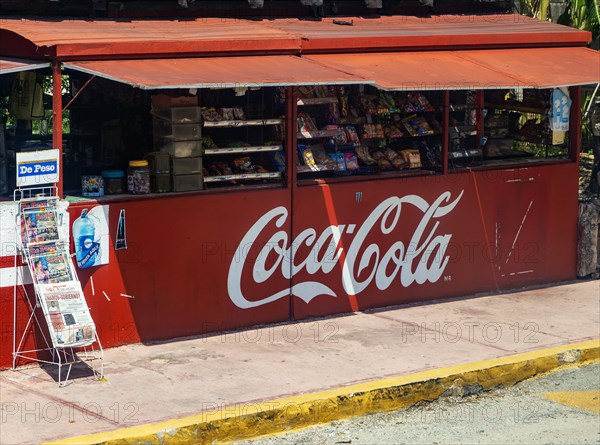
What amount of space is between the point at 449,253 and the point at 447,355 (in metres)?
2.47

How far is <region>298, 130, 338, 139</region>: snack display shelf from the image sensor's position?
1181 centimetres

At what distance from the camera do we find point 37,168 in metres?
9.56

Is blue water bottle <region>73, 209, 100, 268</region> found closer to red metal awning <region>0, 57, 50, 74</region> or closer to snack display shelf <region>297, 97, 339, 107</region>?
red metal awning <region>0, 57, 50, 74</region>

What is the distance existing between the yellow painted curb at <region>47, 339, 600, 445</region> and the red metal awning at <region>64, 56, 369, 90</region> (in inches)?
106

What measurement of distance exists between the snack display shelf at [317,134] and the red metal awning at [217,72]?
91cm

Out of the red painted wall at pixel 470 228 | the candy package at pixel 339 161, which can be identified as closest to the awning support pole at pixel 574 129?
the red painted wall at pixel 470 228

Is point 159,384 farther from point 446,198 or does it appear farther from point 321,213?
point 446,198

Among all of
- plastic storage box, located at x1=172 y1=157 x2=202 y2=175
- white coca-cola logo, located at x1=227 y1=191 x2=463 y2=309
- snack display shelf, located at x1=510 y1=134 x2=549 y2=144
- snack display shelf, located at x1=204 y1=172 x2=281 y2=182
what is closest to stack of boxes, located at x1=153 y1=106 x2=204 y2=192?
plastic storage box, located at x1=172 y1=157 x2=202 y2=175

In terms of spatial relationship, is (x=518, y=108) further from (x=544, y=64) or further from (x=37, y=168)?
(x=37, y=168)

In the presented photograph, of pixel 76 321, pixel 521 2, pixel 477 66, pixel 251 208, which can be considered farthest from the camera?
pixel 521 2

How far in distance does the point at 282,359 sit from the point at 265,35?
3.22m

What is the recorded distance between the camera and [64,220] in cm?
984

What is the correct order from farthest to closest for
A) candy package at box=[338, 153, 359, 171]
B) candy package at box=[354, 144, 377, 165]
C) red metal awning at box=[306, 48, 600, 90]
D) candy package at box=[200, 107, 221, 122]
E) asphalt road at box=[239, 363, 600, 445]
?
1. candy package at box=[354, 144, 377, 165]
2. candy package at box=[338, 153, 359, 171]
3. candy package at box=[200, 107, 221, 122]
4. red metal awning at box=[306, 48, 600, 90]
5. asphalt road at box=[239, 363, 600, 445]

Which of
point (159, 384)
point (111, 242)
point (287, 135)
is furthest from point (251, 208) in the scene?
point (159, 384)
